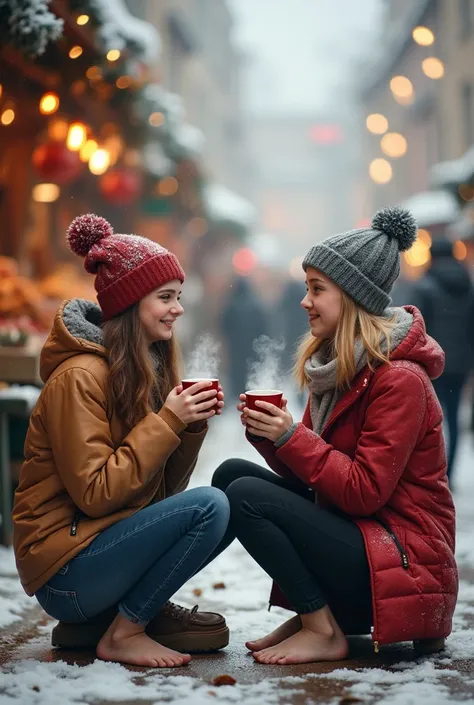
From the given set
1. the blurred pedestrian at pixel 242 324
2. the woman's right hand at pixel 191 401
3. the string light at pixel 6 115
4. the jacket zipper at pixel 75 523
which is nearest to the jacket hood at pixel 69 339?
the woman's right hand at pixel 191 401

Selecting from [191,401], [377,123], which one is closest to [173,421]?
[191,401]

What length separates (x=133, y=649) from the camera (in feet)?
11.9

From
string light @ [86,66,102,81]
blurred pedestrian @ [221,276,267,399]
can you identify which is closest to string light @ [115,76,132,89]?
string light @ [86,66,102,81]

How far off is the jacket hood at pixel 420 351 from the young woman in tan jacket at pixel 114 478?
74 centimetres

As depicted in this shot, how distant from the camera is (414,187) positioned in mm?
28094

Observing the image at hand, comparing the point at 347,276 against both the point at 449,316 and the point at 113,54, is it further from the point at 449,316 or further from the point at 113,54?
the point at 113,54

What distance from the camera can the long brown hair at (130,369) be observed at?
368cm

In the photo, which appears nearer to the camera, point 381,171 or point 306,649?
point 306,649

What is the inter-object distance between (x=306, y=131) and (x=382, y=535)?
219ft

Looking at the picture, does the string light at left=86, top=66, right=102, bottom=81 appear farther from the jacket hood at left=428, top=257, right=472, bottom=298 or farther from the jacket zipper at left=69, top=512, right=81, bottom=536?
the jacket zipper at left=69, top=512, right=81, bottom=536

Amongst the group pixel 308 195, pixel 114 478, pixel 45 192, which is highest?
pixel 308 195

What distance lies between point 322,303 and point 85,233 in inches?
39.1

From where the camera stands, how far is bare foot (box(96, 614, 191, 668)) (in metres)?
3.62

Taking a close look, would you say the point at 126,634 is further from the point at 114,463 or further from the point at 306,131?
the point at 306,131
